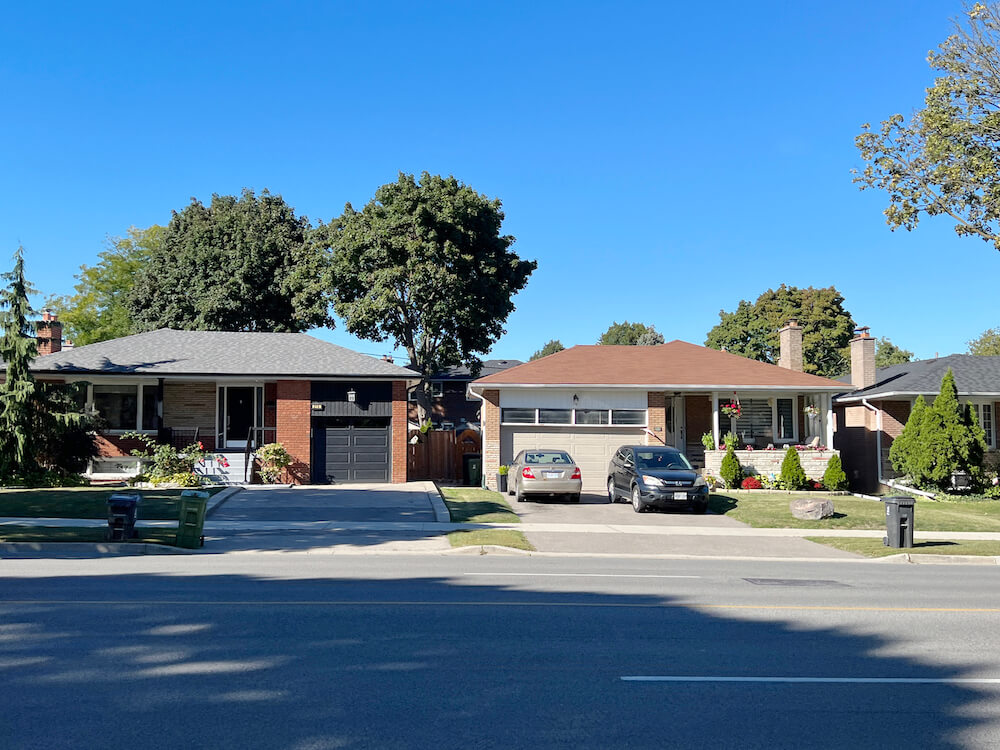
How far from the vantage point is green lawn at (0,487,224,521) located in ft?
59.9

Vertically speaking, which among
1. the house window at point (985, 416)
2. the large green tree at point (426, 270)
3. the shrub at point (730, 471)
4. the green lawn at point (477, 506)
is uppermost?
the large green tree at point (426, 270)

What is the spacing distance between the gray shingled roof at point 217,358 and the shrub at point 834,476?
522 inches

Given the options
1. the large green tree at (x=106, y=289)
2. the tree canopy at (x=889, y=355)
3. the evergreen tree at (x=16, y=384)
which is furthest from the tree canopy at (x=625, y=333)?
the evergreen tree at (x=16, y=384)

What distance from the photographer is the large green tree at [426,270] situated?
36469 mm

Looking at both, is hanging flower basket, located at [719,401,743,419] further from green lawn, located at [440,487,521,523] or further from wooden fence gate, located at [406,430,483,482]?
wooden fence gate, located at [406,430,483,482]

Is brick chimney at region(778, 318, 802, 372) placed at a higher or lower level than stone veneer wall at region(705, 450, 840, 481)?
higher

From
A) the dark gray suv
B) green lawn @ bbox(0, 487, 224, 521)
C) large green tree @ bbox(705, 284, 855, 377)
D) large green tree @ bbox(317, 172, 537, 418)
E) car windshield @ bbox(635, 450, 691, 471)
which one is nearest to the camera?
green lawn @ bbox(0, 487, 224, 521)

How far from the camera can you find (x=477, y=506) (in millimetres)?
21844

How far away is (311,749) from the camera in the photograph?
488cm

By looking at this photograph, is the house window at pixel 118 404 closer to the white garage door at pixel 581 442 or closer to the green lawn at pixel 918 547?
the white garage door at pixel 581 442

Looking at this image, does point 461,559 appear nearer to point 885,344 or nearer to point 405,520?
point 405,520

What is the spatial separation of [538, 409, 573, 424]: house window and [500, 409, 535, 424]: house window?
0.33 meters

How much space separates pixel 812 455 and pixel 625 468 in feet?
26.1

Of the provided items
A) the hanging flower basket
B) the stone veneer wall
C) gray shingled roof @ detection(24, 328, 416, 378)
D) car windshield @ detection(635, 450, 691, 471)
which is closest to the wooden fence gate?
gray shingled roof @ detection(24, 328, 416, 378)
